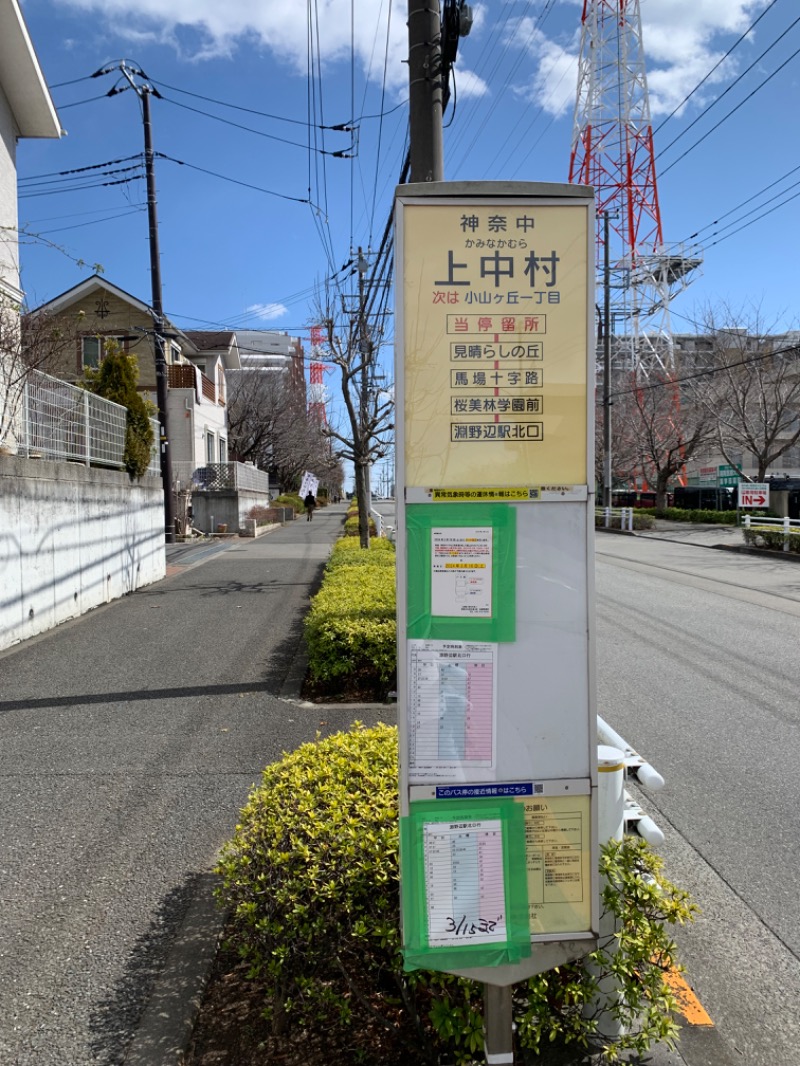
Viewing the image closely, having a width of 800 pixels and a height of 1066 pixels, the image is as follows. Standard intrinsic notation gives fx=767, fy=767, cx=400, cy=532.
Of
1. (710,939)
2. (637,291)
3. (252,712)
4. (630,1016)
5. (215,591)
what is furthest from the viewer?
(637,291)

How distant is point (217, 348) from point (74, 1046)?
37.3m

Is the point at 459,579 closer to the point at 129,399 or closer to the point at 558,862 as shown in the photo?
the point at 558,862

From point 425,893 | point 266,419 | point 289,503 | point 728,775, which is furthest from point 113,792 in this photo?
point 266,419

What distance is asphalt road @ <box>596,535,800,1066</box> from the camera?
112 inches

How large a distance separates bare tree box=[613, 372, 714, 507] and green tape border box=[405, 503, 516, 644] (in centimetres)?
3512

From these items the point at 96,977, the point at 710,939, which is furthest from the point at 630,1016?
the point at 96,977

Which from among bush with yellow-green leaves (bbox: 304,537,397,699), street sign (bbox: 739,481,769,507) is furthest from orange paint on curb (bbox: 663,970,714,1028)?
street sign (bbox: 739,481,769,507)

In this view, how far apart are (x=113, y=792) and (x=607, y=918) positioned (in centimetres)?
311

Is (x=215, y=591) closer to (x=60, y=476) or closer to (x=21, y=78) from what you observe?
(x=60, y=476)

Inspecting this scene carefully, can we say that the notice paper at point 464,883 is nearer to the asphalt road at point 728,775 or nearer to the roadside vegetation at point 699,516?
the asphalt road at point 728,775

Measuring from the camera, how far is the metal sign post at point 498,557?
2.06 metres

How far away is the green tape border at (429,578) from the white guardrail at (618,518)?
3080cm

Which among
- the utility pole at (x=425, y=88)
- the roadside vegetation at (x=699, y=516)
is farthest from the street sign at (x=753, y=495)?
the utility pole at (x=425, y=88)

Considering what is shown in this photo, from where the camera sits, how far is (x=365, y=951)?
2361 mm
